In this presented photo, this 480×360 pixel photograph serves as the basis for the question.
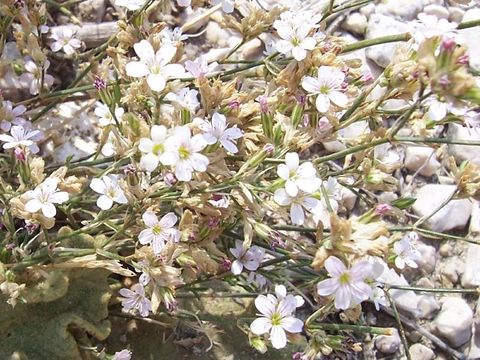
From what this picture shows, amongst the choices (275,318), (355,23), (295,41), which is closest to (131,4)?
(295,41)

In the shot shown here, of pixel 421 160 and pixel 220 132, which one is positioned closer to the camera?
pixel 220 132

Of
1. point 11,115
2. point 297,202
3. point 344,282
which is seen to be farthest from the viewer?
point 11,115

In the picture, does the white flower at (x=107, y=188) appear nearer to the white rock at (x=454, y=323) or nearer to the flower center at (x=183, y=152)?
the flower center at (x=183, y=152)

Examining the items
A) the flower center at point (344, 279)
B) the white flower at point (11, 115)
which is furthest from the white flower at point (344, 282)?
the white flower at point (11, 115)

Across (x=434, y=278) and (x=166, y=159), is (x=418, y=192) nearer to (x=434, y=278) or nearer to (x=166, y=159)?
(x=434, y=278)

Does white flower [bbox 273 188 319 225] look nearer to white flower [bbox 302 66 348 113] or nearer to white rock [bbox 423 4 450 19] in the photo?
white flower [bbox 302 66 348 113]

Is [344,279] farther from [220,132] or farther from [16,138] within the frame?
[16,138]

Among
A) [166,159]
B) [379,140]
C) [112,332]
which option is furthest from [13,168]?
[379,140]

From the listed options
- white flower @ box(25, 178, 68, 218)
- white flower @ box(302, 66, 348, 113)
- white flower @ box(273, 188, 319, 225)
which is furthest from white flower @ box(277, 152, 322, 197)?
white flower @ box(25, 178, 68, 218)
